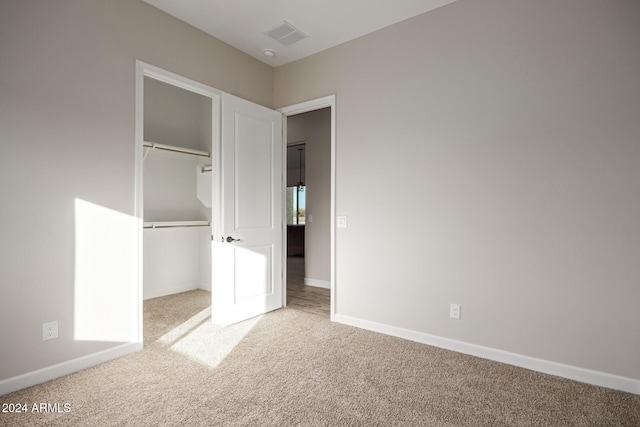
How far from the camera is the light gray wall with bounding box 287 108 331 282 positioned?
5.06 m

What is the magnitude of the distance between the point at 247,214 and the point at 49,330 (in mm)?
1803

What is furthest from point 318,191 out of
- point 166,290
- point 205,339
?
point 205,339

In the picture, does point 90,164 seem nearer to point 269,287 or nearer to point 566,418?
point 269,287

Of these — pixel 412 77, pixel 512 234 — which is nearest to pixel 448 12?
pixel 412 77

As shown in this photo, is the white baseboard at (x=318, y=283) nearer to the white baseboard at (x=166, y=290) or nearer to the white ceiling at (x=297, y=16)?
the white baseboard at (x=166, y=290)

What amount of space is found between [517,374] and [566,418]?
0.49m

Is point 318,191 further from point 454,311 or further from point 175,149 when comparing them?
point 454,311

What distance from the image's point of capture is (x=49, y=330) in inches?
87.6

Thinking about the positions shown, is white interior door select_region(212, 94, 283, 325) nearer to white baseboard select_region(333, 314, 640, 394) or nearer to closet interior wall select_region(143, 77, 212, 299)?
white baseboard select_region(333, 314, 640, 394)

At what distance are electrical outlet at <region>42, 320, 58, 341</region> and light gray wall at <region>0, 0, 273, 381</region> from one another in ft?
0.09

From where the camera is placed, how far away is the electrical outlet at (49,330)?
2.20 metres

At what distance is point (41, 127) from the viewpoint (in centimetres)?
219

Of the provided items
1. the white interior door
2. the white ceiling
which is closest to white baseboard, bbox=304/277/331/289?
the white interior door

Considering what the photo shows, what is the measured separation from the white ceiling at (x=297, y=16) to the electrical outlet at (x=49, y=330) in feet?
8.42
